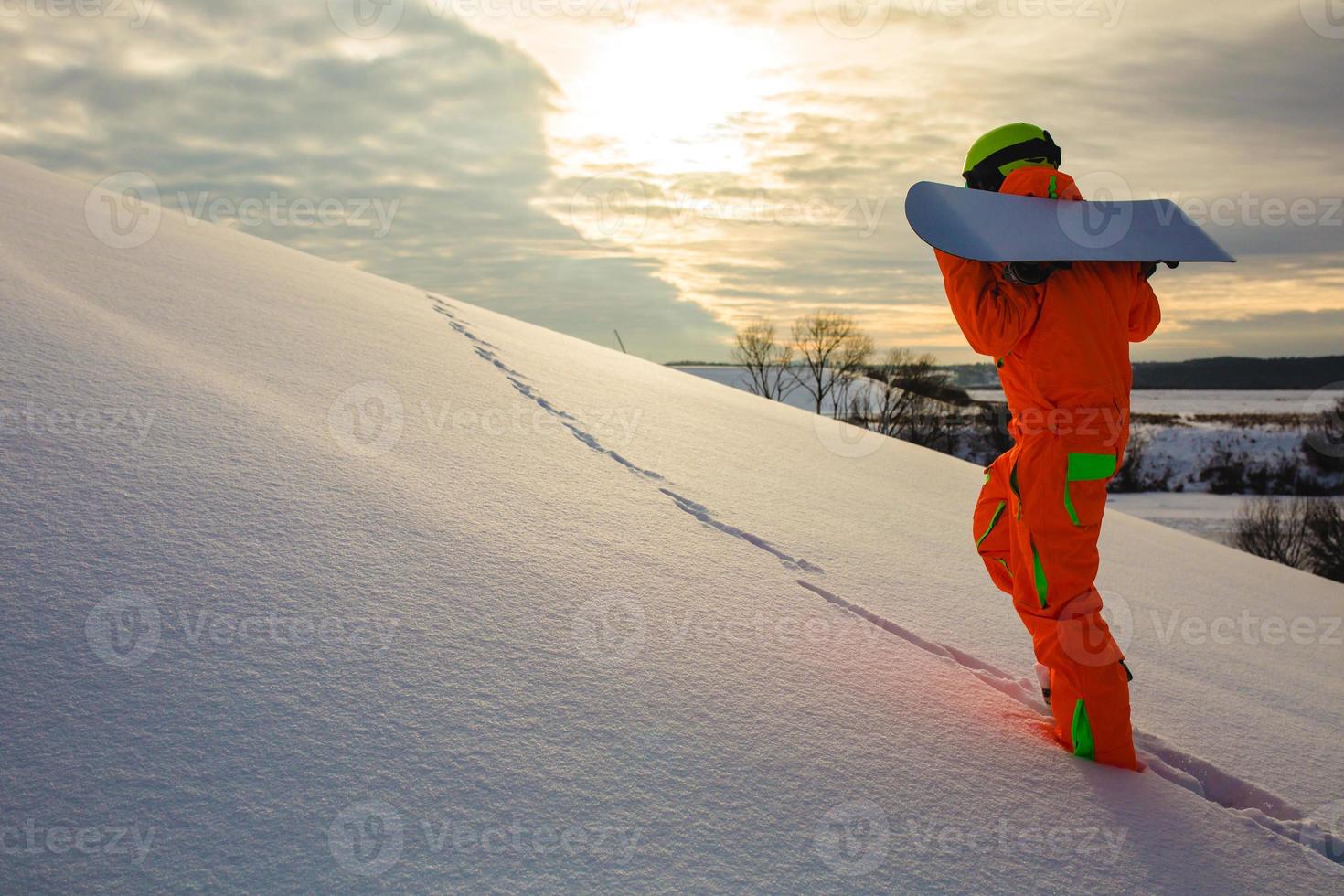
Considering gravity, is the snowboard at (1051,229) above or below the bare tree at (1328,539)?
above

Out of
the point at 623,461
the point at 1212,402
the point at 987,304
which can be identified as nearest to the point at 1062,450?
the point at 987,304

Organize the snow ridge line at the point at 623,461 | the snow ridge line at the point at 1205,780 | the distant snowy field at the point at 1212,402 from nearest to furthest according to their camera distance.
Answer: the snow ridge line at the point at 1205,780
the snow ridge line at the point at 623,461
the distant snowy field at the point at 1212,402

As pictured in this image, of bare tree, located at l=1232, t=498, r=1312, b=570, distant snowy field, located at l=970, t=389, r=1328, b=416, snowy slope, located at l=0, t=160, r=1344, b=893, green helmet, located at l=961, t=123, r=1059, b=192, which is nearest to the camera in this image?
snowy slope, located at l=0, t=160, r=1344, b=893

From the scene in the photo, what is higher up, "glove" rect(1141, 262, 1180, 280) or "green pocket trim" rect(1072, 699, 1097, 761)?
"glove" rect(1141, 262, 1180, 280)

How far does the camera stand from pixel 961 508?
5215 mm

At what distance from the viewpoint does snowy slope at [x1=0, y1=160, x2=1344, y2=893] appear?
49.9 inches

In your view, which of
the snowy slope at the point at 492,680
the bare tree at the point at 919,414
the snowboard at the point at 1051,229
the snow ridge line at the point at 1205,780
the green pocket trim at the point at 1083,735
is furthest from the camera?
the bare tree at the point at 919,414

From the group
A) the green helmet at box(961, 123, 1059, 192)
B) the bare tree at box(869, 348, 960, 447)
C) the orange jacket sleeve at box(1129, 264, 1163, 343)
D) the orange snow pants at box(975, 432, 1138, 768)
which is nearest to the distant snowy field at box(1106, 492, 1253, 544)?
the bare tree at box(869, 348, 960, 447)

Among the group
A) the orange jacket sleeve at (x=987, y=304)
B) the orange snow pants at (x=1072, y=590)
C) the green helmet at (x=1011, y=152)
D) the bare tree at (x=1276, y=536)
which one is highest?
the green helmet at (x=1011, y=152)

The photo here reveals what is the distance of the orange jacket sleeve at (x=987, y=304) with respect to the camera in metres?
2.03

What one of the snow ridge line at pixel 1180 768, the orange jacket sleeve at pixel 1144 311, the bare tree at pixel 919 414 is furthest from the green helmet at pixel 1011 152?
the bare tree at pixel 919 414

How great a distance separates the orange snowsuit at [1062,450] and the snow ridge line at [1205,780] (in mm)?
162

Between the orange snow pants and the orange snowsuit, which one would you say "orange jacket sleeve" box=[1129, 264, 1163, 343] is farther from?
the orange snow pants

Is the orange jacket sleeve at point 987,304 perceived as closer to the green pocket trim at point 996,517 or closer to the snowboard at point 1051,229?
the snowboard at point 1051,229
